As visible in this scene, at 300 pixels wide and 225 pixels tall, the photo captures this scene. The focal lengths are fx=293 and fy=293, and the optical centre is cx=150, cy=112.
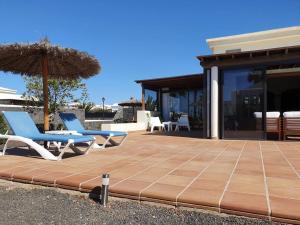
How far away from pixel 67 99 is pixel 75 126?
241 inches

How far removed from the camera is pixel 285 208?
3027 mm

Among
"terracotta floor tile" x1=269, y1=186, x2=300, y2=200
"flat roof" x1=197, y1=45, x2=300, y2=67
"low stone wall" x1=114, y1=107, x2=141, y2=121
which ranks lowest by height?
"terracotta floor tile" x1=269, y1=186, x2=300, y2=200

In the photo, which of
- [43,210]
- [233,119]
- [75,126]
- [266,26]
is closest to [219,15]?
[266,26]

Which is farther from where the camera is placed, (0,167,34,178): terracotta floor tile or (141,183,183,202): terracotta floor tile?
(0,167,34,178): terracotta floor tile

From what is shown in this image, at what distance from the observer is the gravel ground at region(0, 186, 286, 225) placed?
3100 mm

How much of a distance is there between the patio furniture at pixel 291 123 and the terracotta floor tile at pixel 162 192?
23.2 feet

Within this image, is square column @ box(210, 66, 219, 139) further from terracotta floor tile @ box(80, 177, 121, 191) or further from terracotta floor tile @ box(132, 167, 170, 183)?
terracotta floor tile @ box(80, 177, 121, 191)

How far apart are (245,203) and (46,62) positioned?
677cm

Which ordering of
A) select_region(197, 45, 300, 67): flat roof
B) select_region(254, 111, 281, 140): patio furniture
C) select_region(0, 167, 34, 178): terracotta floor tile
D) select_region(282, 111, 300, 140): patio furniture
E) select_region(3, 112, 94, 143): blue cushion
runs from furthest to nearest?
select_region(254, 111, 281, 140): patio furniture → select_region(282, 111, 300, 140): patio furniture → select_region(197, 45, 300, 67): flat roof → select_region(3, 112, 94, 143): blue cushion → select_region(0, 167, 34, 178): terracotta floor tile

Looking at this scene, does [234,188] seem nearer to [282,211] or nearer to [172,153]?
[282,211]

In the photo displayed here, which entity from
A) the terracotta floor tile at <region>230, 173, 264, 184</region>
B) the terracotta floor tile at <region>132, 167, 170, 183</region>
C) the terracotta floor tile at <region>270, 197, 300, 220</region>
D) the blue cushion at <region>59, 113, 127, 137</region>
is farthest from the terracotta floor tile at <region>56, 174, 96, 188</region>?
the blue cushion at <region>59, 113, 127, 137</region>

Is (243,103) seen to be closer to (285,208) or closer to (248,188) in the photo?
(248,188)

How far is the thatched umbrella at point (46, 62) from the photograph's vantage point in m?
7.41

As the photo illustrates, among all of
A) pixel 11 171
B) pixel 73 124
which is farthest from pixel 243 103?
pixel 11 171
